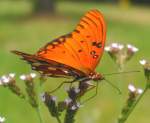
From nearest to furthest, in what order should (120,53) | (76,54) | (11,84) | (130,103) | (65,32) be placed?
(76,54), (130,103), (11,84), (120,53), (65,32)

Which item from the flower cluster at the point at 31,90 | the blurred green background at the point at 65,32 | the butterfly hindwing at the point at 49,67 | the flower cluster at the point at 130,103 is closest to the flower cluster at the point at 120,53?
the flower cluster at the point at 130,103

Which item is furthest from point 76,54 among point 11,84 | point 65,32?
point 65,32

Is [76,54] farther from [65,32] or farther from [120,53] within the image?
[65,32]

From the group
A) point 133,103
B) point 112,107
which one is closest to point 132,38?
point 112,107

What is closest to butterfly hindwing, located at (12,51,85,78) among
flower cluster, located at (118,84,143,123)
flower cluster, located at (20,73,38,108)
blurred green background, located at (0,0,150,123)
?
flower cluster, located at (20,73,38,108)

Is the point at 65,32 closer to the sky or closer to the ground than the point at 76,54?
closer to the ground

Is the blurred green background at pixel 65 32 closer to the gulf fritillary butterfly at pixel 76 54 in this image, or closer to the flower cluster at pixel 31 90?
the flower cluster at pixel 31 90
